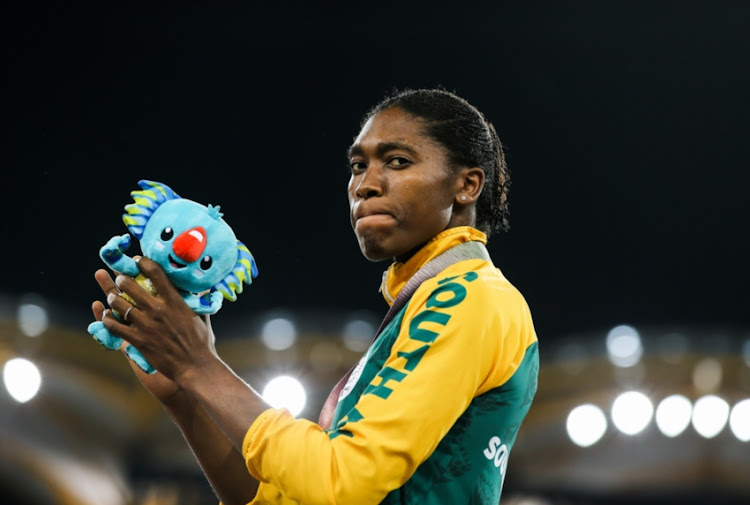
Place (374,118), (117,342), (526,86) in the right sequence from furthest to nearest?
(526,86) → (374,118) → (117,342)

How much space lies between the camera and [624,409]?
8.62 metres

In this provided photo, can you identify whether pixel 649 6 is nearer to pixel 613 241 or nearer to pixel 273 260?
pixel 613 241

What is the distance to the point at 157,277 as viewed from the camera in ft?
4.66

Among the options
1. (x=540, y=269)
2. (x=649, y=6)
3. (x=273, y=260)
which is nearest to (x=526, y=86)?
(x=649, y=6)

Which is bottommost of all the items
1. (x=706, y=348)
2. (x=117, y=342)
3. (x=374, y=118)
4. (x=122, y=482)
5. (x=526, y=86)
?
(x=117, y=342)

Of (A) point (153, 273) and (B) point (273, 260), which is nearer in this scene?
(A) point (153, 273)

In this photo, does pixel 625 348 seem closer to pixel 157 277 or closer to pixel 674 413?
pixel 674 413

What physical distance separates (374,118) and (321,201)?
5.93 m

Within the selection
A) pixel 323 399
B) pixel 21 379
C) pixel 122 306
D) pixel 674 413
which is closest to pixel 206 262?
pixel 122 306

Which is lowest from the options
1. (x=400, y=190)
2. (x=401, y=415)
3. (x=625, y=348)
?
(x=401, y=415)

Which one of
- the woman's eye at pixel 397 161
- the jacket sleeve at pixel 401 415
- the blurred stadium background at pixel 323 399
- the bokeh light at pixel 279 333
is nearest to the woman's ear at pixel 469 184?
the woman's eye at pixel 397 161

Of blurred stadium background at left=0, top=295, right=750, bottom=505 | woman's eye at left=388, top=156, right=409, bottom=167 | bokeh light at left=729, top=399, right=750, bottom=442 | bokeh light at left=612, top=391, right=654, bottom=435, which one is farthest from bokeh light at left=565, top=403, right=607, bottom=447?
woman's eye at left=388, top=156, right=409, bottom=167

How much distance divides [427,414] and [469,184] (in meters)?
0.55

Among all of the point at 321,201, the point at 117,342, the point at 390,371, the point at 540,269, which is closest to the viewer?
the point at 390,371
